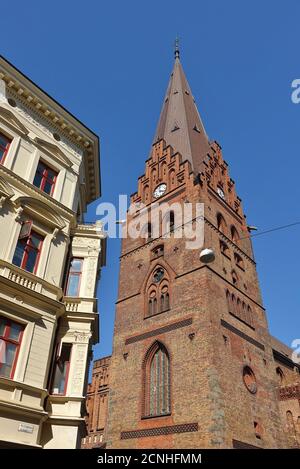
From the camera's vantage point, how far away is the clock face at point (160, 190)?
103 ft

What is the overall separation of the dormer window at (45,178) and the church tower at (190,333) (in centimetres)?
658

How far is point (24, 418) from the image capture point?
9.68m

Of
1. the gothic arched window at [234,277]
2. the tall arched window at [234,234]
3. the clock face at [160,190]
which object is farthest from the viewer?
the clock face at [160,190]

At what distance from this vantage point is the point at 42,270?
38.7ft

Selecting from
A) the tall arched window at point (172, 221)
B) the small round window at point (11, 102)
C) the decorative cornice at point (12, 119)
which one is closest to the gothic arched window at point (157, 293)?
the tall arched window at point (172, 221)

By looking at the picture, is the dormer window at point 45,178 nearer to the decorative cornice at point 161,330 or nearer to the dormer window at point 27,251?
the dormer window at point 27,251

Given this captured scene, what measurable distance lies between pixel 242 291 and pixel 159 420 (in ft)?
34.2

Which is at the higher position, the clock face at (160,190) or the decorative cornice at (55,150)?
the clock face at (160,190)

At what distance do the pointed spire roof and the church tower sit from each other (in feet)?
4.56

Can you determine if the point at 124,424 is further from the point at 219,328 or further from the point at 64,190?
the point at 64,190

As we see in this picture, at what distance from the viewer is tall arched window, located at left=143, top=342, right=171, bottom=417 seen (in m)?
21.2

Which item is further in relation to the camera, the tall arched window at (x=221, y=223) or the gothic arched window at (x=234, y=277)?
the tall arched window at (x=221, y=223)

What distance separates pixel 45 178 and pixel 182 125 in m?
26.9
